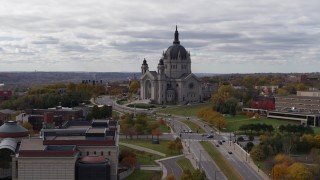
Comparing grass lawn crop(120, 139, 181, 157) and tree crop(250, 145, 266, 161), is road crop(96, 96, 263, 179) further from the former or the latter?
grass lawn crop(120, 139, 181, 157)

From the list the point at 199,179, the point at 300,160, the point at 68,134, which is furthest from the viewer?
the point at 300,160

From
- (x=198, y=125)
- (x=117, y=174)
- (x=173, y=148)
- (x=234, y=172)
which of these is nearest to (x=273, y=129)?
(x=198, y=125)

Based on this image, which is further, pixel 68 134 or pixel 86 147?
pixel 68 134

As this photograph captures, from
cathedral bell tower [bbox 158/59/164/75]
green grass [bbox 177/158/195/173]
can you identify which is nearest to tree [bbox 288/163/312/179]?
green grass [bbox 177/158/195/173]

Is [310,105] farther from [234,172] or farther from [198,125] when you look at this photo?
[234,172]

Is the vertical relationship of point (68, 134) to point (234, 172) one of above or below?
above

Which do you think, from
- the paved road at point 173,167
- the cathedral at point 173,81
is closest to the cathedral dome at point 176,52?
the cathedral at point 173,81

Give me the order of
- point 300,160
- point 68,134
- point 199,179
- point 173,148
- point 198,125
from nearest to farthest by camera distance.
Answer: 1. point 199,179
2. point 68,134
3. point 300,160
4. point 173,148
5. point 198,125
